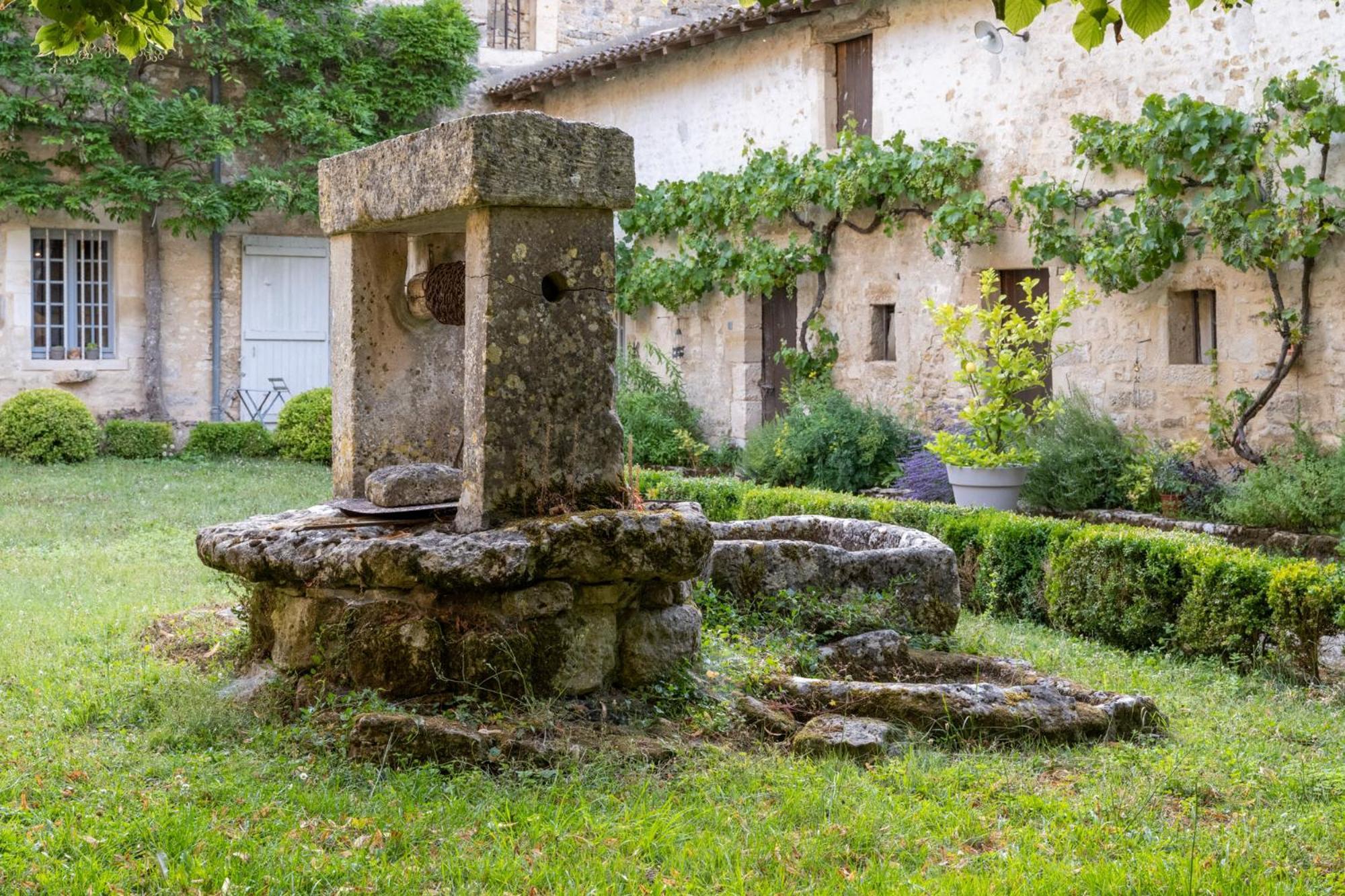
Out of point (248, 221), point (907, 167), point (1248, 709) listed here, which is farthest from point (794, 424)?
point (248, 221)

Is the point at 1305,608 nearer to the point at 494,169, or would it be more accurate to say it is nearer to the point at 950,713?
the point at 950,713

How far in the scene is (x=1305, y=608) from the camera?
6.19 meters

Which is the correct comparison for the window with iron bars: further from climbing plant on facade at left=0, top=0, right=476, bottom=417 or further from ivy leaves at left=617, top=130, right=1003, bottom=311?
ivy leaves at left=617, top=130, right=1003, bottom=311

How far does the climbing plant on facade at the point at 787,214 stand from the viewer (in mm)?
11938

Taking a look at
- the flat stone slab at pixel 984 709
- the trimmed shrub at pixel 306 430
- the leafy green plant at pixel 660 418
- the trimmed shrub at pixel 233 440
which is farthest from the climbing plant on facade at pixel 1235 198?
the trimmed shrub at pixel 233 440

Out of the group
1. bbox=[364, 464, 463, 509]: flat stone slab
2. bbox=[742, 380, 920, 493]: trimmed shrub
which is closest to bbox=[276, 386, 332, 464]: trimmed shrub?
bbox=[742, 380, 920, 493]: trimmed shrub

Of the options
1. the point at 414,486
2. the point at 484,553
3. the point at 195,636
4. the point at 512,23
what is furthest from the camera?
the point at 512,23

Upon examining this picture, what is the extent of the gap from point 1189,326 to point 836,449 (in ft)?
9.85

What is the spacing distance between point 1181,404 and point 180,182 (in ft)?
37.6

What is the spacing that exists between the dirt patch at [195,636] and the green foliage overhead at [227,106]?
34.2 feet

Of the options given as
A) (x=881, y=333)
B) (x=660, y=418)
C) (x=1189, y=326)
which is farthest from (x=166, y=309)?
(x=1189, y=326)

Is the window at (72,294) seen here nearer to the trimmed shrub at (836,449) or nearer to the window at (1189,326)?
the trimmed shrub at (836,449)

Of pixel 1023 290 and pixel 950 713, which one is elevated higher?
pixel 1023 290

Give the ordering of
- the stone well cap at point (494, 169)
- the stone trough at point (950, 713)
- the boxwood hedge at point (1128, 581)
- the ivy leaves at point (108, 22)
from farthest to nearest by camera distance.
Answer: the boxwood hedge at point (1128, 581) → the stone well cap at point (494, 169) → the stone trough at point (950, 713) → the ivy leaves at point (108, 22)
